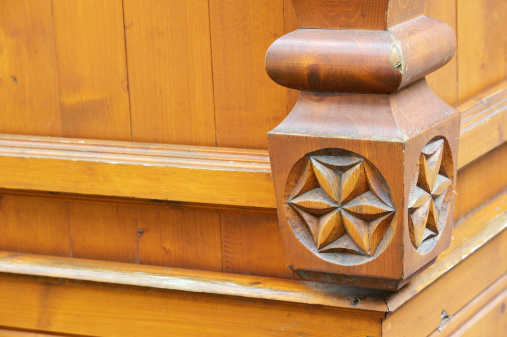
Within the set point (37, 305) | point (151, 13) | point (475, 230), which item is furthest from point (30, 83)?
point (475, 230)

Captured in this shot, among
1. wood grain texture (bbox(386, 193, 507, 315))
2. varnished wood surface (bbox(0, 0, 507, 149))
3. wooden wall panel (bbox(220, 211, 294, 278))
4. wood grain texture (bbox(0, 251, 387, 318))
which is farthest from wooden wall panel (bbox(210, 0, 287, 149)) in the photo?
wood grain texture (bbox(386, 193, 507, 315))

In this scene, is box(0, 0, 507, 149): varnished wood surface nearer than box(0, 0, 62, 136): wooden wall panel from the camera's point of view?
Yes

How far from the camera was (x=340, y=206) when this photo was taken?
3.55 ft

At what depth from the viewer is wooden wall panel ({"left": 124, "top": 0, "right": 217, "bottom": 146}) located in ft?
4.39

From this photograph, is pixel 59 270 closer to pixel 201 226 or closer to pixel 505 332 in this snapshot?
pixel 201 226

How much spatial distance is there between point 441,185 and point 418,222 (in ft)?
0.32

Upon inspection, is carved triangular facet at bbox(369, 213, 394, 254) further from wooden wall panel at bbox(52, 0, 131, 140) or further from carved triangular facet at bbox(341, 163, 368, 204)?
wooden wall panel at bbox(52, 0, 131, 140)

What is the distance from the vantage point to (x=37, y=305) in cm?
155

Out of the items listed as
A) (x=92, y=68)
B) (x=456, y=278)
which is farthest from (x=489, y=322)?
(x=92, y=68)

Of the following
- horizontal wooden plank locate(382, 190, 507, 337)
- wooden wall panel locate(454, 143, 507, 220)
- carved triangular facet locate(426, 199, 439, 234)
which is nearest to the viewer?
carved triangular facet locate(426, 199, 439, 234)

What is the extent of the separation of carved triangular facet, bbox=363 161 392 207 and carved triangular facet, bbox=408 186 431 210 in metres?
0.04

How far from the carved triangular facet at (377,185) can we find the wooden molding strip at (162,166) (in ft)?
0.86

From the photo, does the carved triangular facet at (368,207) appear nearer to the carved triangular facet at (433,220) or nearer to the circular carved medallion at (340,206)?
the circular carved medallion at (340,206)

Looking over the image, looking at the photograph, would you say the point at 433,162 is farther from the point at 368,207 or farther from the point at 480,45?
the point at 480,45
